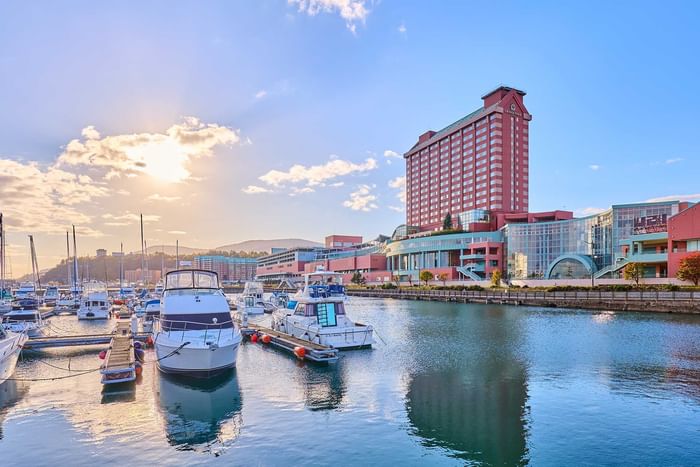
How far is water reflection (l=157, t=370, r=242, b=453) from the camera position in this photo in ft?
58.5

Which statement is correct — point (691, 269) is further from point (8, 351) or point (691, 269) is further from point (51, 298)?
point (51, 298)

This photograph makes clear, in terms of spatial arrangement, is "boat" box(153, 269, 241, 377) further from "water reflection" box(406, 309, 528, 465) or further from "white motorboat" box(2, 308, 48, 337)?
"white motorboat" box(2, 308, 48, 337)

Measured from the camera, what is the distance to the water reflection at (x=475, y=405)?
1684 cm

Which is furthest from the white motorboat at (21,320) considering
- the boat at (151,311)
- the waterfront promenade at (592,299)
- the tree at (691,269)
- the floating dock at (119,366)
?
the tree at (691,269)

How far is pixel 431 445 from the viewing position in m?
17.0

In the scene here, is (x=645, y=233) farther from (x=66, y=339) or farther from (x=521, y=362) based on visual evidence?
(x=66, y=339)

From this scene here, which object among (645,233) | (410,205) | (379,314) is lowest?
(379,314)

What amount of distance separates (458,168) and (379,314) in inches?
4237

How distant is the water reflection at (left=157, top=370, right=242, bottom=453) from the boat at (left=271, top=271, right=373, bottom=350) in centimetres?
917

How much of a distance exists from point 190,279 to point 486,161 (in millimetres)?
128685

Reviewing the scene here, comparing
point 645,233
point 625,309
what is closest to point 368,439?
point 625,309

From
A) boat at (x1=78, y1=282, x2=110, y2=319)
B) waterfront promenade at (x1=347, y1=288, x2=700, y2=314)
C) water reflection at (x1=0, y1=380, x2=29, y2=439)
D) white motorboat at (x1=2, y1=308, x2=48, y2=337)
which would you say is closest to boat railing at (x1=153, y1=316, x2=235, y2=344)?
water reflection at (x1=0, y1=380, x2=29, y2=439)

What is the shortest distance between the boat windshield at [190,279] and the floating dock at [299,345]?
22.6ft

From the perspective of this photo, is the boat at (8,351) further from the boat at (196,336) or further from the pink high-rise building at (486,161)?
the pink high-rise building at (486,161)
